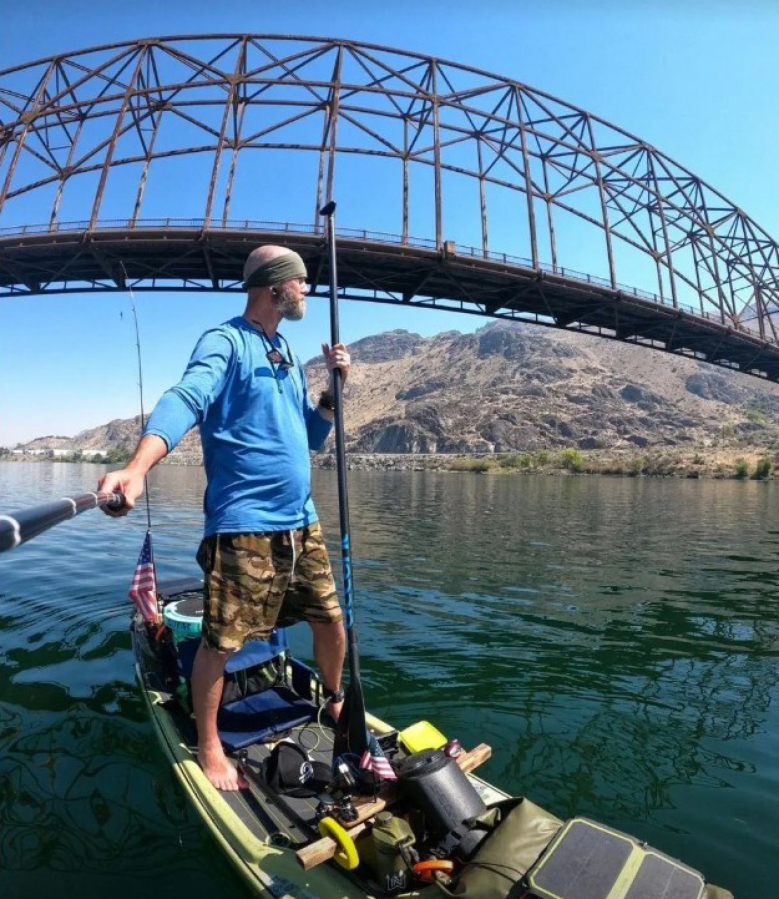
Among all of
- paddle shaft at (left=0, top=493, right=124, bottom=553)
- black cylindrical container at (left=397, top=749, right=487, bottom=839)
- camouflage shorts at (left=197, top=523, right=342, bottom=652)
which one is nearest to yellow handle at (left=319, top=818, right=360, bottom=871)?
black cylindrical container at (left=397, top=749, right=487, bottom=839)

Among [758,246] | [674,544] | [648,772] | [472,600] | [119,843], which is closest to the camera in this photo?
A: [119,843]

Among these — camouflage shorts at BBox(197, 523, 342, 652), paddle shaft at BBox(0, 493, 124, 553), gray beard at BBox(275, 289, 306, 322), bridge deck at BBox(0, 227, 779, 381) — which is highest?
bridge deck at BBox(0, 227, 779, 381)

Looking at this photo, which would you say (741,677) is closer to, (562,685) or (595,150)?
(562,685)

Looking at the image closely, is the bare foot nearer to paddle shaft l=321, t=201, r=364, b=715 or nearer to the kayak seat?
the kayak seat

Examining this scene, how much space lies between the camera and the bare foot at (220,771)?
3812 millimetres

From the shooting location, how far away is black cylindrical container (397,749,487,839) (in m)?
3.06

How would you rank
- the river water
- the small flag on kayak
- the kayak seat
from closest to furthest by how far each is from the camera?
→ 1. the small flag on kayak
2. the river water
3. the kayak seat

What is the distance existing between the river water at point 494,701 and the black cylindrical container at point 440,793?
1.35 metres

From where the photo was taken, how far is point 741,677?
768cm

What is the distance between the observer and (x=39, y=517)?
1901mm

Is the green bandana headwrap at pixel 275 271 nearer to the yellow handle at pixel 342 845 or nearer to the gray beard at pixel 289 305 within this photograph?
the gray beard at pixel 289 305

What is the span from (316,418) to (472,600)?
791 cm

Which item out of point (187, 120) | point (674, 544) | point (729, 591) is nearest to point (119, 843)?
point (729, 591)

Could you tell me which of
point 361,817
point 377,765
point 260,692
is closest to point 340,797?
point 377,765
